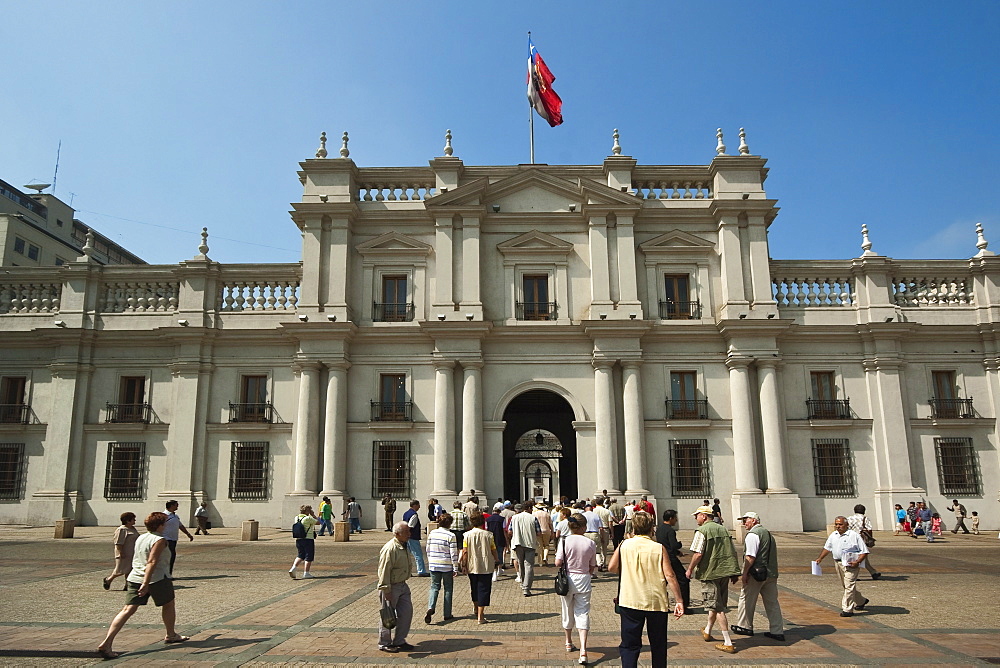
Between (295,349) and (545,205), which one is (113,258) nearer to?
(295,349)

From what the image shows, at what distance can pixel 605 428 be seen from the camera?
27109 mm

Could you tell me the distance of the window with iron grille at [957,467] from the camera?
2756 cm

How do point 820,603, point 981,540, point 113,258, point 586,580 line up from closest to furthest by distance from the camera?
1. point 586,580
2. point 820,603
3. point 981,540
4. point 113,258

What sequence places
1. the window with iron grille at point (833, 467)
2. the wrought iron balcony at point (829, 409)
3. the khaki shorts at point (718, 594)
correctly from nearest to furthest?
1. the khaki shorts at point (718, 594)
2. the window with iron grille at point (833, 467)
3. the wrought iron balcony at point (829, 409)

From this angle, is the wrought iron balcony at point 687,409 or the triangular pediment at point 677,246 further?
the triangular pediment at point 677,246

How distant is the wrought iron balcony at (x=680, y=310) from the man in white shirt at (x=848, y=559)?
16.7 m

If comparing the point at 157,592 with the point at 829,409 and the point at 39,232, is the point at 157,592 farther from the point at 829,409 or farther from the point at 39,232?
the point at 39,232

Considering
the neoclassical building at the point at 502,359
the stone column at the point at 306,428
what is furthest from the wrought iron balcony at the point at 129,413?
the stone column at the point at 306,428

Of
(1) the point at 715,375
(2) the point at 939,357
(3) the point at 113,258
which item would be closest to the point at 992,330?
(2) the point at 939,357

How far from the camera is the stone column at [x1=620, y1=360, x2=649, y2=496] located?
26.6 meters

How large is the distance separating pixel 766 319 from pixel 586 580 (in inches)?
819

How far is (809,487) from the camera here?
2750 centimetres

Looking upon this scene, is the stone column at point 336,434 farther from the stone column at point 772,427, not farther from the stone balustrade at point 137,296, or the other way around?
the stone column at point 772,427

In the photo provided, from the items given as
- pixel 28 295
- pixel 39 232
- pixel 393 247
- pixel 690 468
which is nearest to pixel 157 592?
pixel 393 247
